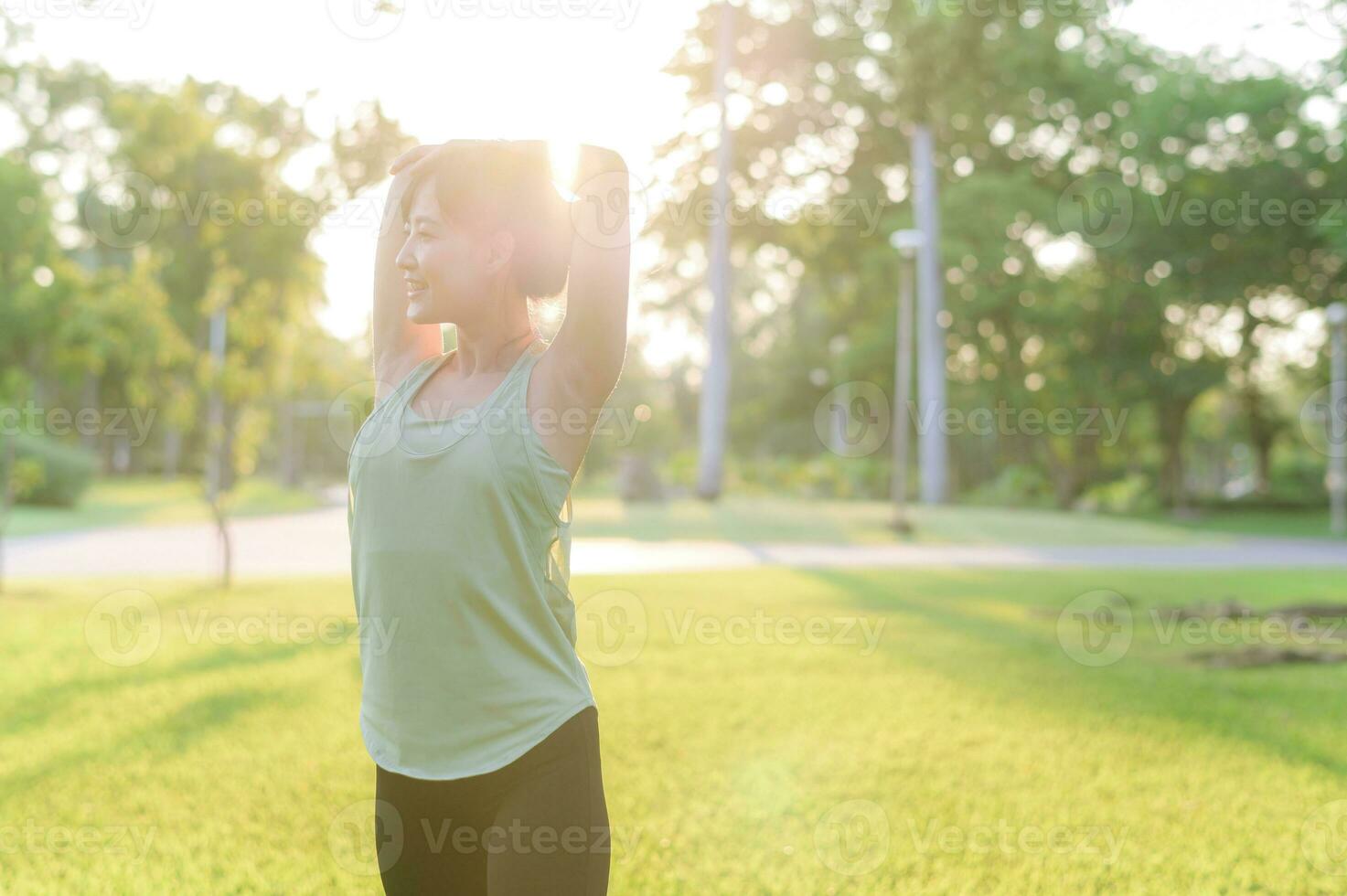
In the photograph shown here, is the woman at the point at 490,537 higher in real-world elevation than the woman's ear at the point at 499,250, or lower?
lower

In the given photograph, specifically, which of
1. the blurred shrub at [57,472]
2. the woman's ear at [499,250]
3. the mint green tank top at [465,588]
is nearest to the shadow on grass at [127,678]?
the mint green tank top at [465,588]

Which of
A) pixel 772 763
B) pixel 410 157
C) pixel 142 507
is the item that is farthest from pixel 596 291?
pixel 142 507

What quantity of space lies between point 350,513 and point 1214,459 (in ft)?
250

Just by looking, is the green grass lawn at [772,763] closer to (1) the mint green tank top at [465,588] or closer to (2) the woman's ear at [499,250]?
(1) the mint green tank top at [465,588]

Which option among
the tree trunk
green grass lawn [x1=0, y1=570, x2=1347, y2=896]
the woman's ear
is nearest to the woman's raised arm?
the woman's ear

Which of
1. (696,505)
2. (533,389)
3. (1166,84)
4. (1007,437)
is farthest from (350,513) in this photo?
(1007,437)

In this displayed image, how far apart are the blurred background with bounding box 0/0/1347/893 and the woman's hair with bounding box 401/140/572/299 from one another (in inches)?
3.9

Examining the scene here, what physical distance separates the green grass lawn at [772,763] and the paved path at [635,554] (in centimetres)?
517

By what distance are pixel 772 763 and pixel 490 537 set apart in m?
4.39

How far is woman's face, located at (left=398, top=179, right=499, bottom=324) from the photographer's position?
5.89 feet

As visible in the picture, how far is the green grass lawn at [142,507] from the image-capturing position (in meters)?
24.6

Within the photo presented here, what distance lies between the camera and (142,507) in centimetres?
3133

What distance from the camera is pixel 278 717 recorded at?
6484 millimetres

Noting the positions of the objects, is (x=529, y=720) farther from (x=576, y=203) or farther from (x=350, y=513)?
(x=576, y=203)
